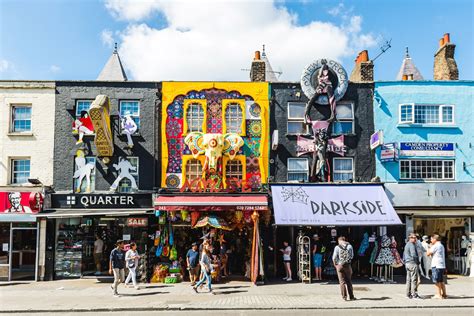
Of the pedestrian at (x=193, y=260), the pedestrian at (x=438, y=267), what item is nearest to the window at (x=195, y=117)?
the pedestrian at (x=193, y=260)

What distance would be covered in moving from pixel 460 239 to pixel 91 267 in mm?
16955

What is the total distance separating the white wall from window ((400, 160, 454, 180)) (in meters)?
16.0

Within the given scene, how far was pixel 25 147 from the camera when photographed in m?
20.5

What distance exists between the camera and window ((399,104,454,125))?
21.3 metres

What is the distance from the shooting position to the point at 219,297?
14992 mm

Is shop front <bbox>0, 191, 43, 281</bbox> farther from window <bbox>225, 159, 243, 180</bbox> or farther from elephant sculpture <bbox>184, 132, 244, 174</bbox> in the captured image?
window <bbox>225, 159, 243, 180</bbox>

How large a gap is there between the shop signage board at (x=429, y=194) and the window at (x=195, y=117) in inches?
343

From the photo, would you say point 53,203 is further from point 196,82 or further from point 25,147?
point 196,82

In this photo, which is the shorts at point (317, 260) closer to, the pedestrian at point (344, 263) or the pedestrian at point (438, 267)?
the pedestrian at point (344, 263)

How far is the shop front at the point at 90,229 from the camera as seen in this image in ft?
64.1

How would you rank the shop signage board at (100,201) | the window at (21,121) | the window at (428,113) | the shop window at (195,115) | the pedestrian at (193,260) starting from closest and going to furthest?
the pedestrian at (193,260) < the shop signage board at (100,201) < the shop window at (195,115) < the window at (21,121) < the window at (428,113)

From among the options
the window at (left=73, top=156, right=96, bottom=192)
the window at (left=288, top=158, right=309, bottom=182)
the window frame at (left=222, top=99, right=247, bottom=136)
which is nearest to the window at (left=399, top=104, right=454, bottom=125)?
the window at (left=288, top=158, right=309, bottom=182)

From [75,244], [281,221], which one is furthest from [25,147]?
[281,221]

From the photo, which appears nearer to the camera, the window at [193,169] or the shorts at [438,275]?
the shorts at [438,275]
